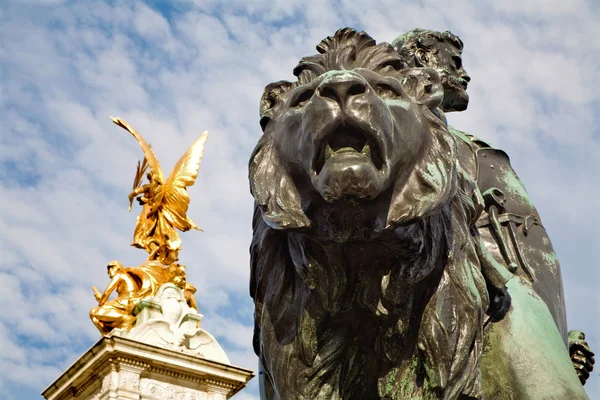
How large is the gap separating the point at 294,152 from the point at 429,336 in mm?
354

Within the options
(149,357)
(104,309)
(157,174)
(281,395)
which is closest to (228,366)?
(149,357)

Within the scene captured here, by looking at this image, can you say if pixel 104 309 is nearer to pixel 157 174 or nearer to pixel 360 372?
pixel 157 174

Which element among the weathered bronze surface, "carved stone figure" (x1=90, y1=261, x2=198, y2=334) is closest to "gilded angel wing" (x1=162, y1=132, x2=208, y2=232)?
"carved stone figure" (x1=90, y1=261, x2=198, y2=334)

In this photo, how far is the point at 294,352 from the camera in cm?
162

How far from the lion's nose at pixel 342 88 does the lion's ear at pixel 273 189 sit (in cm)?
14

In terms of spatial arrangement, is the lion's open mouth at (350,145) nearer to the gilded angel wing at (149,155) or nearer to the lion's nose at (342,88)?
the lion's nose at (342,88)

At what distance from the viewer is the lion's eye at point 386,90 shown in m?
1.52

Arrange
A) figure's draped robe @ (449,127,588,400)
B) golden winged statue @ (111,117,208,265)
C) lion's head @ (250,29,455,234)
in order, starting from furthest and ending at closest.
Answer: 1. golden winged statue @ (111,117,208,265)
2. figure's draped robe @ (449,127,588,400)
3. lion's head @ (250,29,455,234)

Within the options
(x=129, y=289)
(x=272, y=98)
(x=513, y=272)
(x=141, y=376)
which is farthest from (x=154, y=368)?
(x=272, y=98)

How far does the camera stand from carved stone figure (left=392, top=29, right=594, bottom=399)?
5.88 ft

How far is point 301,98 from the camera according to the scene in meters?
1.50

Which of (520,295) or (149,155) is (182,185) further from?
(520,295)

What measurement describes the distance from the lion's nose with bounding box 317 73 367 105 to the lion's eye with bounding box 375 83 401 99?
85mm

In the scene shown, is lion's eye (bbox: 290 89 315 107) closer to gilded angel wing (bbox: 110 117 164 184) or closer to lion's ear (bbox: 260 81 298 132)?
lion's ear (bbox: 260 81 298 132)
